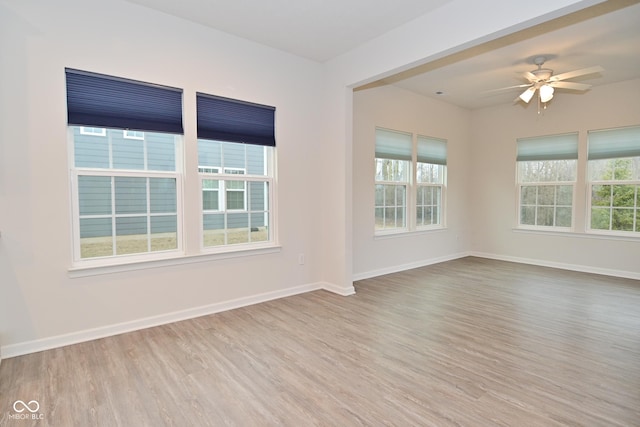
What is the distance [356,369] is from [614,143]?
5.64 m

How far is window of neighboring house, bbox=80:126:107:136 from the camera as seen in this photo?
301 cm

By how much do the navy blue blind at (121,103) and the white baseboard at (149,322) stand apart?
1.80 m

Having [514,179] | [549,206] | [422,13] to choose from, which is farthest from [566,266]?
[422,13]

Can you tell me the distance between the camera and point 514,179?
6.42 meters

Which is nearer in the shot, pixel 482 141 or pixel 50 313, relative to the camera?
pixel 50 313

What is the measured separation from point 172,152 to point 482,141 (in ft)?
19.1

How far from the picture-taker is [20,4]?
2650 mm

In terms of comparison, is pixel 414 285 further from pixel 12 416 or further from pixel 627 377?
pixel 12 416

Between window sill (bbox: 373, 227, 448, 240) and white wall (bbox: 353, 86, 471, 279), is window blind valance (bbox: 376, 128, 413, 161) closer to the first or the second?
white wall (bbox: 353, 86, 471, 279)

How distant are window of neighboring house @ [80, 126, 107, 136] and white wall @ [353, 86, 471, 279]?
3082 millimetres

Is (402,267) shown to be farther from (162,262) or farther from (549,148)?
(162,262)

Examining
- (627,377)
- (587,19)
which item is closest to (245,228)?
(627,377)

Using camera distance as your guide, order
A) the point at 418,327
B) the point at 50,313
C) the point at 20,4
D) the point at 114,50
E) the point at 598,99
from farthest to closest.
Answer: the point at 598,99, the point at 418,327, the point at 114,50, the point at 50,313, the point at 20,4

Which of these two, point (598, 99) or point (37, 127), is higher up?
point (598, 99)
